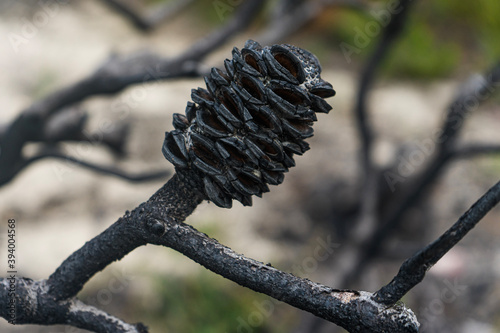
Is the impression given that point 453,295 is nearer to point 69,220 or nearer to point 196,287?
point 196,287

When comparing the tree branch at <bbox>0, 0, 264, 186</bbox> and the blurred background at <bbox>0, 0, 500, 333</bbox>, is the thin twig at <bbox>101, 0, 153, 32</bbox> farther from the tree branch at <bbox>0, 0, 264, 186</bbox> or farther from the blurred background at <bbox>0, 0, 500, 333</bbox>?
the tree branch at <bbox>0, 0, 264, 186</bbox>

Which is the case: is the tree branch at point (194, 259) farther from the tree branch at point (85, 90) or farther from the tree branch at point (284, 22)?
the tree branch at point (284, 22)

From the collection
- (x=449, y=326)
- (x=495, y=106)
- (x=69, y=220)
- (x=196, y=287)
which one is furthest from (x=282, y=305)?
(x=495, y=106)

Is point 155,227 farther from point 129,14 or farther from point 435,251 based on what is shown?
point 129,14

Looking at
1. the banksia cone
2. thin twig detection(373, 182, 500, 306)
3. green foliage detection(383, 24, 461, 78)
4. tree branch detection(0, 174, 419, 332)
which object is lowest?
tree branch detection(0, 174, 419, 332)

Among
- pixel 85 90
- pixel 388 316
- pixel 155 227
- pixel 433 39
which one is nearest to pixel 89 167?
pixel 85 90

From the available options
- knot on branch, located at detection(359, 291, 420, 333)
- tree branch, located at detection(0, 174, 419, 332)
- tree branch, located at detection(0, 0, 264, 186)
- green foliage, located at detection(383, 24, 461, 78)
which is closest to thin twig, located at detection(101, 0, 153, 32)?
tree branch, located at detection(0, 0, 264, 186)

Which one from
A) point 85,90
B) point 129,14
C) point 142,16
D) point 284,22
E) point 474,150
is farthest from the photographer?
point 142,16
